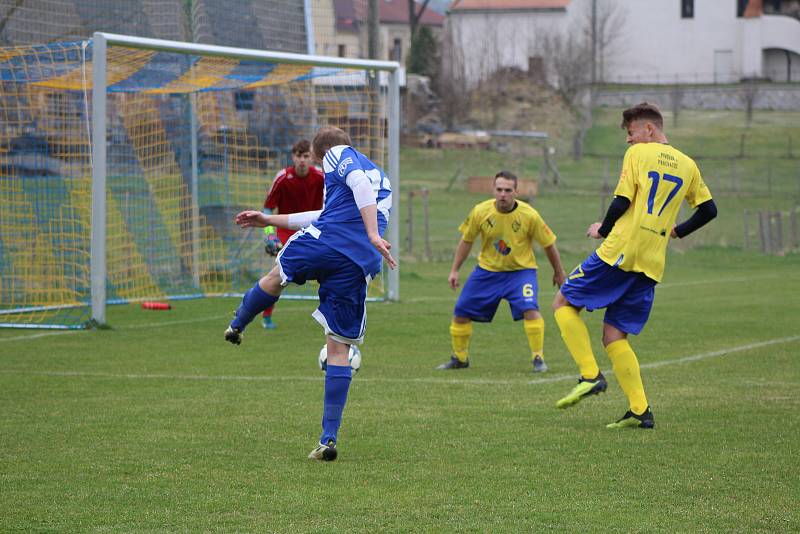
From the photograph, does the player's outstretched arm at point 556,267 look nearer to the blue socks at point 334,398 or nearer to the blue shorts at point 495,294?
the blue shorts at point 495,294

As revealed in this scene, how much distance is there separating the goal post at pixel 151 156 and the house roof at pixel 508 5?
215ft

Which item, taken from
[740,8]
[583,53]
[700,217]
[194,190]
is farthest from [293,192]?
[740,8]

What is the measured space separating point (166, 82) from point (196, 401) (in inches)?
307

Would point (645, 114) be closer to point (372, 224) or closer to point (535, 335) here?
point (372, 224)

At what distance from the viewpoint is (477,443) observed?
731 cm

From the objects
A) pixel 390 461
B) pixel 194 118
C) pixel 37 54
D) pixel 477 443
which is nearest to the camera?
pixel 390 461

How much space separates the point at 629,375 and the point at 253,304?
249 centimetres

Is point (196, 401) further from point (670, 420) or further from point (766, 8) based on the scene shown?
point (766, 8)

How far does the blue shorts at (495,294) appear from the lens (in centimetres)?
1120

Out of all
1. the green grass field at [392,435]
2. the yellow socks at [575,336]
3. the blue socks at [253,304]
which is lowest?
the green grass field at [392,435]

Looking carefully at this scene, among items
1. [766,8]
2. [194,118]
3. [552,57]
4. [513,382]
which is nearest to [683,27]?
[766,8]

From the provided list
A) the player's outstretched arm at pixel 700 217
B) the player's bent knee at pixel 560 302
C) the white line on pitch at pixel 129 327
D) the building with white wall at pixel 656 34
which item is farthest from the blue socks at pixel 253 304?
the building with white wall at pixel 656 34

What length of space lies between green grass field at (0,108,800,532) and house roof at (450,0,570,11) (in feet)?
230

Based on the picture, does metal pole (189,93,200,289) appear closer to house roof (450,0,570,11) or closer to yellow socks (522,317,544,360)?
yellow socks (522,317,544,360)
